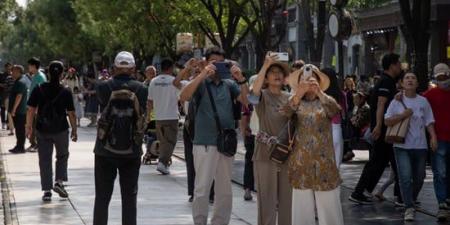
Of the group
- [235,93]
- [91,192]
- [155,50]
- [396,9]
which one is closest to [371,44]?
[396,9]

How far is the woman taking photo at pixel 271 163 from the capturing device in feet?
33.1

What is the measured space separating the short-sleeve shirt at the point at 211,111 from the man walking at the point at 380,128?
264cm

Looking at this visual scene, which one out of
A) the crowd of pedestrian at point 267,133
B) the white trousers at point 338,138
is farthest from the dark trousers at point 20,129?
the white trousers at point 338,138

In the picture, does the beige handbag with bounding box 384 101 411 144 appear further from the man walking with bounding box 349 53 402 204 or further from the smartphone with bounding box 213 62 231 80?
the smartphone with bounding box 213 62 231 80

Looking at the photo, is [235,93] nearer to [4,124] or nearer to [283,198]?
[283,198]

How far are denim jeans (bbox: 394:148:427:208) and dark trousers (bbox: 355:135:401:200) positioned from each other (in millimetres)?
959

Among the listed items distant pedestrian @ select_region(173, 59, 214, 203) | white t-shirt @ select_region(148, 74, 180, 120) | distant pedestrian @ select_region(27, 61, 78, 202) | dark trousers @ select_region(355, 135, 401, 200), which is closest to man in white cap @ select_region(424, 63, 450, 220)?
dark trousers @ select_region(355, 135, 401, 200)

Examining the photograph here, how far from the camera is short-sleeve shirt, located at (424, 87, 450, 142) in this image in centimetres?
1258

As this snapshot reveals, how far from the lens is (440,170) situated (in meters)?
12.5

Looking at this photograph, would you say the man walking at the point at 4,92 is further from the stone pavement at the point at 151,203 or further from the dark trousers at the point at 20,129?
the stone pavement at the point at 151,203

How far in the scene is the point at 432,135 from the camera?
12.2 metres

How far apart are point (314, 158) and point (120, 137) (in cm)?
179

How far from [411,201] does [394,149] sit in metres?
0.65

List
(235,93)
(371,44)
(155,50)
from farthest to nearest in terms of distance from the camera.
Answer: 1. (155,50)
2. (371,44)
3. (235,93)
